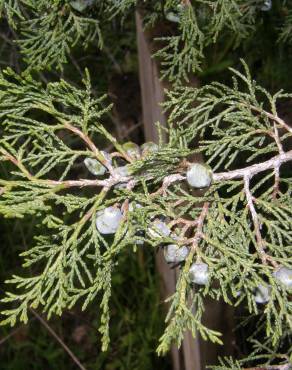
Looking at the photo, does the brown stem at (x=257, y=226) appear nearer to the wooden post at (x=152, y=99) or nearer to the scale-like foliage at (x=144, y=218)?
the scale-like foliage at (x=144, y=218)

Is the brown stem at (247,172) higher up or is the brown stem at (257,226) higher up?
the brown stem at (247,172)

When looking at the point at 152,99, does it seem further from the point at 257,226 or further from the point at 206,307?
Result: the point at 257,226

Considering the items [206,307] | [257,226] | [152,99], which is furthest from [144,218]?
[152,99]

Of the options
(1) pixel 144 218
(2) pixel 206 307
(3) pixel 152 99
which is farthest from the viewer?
(3) pixel 152 99

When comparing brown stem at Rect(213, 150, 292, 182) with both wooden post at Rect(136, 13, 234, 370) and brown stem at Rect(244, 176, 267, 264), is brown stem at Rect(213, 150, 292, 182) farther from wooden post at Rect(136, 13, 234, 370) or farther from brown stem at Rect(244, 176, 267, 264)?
wooden post at Rect(136, 13, 234, 370)

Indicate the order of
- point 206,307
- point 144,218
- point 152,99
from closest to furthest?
point 144,218, point 206,307, point 152,99

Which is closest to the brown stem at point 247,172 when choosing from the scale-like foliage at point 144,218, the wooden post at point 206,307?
the scale-like foliage at point 144,218

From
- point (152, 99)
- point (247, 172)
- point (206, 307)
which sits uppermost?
point (152, 99)

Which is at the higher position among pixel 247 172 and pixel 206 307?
pixel 247 172

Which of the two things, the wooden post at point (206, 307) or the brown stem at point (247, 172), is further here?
the wooden post at point (206, 307)

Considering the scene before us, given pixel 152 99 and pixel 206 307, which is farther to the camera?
pixel 152 99

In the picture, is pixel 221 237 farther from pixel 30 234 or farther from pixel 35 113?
pixel 35 113

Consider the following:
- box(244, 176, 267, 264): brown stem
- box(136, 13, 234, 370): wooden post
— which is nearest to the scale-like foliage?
box(244, 176, 267, 264): brown stem
